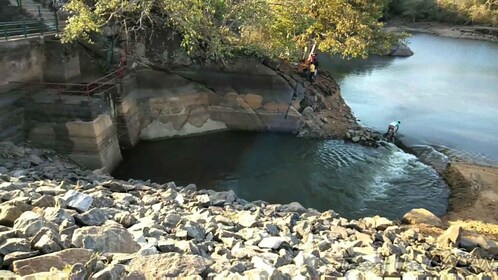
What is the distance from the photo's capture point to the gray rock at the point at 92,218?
820 centimetres

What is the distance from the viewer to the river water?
1659 centimetres

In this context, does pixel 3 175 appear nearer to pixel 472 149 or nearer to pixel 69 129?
pixel 69 129

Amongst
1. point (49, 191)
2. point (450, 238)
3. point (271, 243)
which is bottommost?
point (450, 238)

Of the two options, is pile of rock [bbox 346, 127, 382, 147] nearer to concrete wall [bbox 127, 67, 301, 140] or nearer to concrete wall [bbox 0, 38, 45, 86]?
concrete wall [bbox 127, 67, 301, 140]

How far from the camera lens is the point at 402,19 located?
7350cm

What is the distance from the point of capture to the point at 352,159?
20.1m

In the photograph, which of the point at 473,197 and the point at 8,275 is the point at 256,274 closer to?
the point at 8,275

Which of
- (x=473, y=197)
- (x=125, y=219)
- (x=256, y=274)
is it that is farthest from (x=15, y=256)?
(x=473, y=197)

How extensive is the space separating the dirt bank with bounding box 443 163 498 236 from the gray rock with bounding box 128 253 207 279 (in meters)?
10.7

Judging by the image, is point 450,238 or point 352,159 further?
point 352,159

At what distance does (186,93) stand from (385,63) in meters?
28.4

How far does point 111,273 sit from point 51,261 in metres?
0.93

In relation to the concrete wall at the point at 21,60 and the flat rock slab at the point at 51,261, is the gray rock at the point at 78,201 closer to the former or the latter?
the flat rock slab at the point at 51,261

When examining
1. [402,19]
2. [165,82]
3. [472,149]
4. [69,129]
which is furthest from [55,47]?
[402,19]
